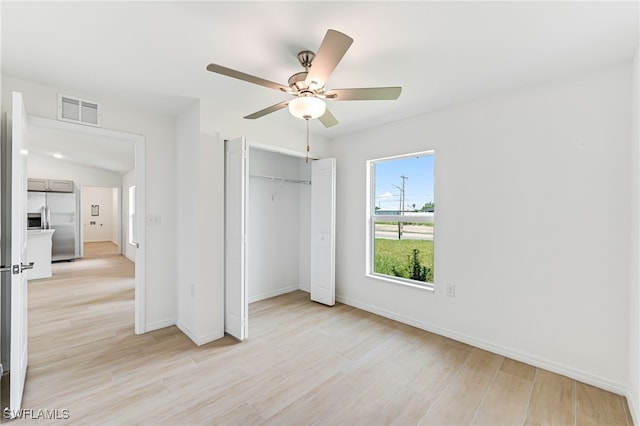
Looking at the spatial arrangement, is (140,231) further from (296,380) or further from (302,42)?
(302,42)

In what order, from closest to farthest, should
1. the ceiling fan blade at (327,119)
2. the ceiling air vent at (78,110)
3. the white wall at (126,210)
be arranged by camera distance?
1. the ceiling fan blade at (327,119)
2. the ceiling air vent at (78,110)
3. the white wall at (126,210)

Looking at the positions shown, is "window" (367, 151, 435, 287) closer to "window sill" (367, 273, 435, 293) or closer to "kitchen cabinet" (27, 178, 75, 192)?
"window sill" (367, 273, 435, 293)

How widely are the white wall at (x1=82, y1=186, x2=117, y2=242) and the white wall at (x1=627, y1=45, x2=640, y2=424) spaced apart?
1419cm

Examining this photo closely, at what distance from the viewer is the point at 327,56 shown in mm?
1521

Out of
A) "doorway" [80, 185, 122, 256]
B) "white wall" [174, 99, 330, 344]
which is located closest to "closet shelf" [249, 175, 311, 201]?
"white wall" [174, 99, 330, 344]

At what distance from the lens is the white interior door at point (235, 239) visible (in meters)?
2.85

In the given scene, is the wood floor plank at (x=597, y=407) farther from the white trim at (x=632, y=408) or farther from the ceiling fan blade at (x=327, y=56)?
the ceiling fan blade at (x=327, y=56)

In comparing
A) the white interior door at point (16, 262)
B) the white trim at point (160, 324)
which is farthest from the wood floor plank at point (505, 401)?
the white trim at point (160, 324)

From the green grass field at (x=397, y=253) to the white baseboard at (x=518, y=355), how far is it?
564 millimetres

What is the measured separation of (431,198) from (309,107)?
2.02 metres

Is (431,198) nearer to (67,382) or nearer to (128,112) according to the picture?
(128,112)

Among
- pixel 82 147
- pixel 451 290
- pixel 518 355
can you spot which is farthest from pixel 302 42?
pixel 82 147

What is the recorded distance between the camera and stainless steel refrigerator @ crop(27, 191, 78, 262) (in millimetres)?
7086

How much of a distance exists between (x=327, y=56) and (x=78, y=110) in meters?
2.64
